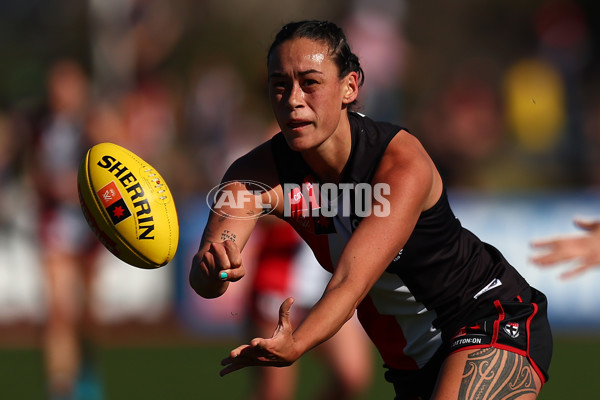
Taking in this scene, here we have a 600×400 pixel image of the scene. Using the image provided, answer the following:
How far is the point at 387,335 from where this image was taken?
453 centimetres

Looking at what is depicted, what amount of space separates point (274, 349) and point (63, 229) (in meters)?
5.84

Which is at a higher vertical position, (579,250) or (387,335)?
(579,250)

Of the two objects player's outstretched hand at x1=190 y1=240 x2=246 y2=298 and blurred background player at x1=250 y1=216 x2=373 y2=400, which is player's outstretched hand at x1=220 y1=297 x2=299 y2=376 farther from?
blurred background player at x1=250 y1=216 x2=373 y2=400

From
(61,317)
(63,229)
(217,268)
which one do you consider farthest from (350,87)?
(61,317)

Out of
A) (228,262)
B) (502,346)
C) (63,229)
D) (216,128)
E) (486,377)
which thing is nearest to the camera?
(228,262)

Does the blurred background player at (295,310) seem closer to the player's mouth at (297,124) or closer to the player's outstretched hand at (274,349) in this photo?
the player's mouth at (297,124)

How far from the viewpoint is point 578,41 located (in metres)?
14.7

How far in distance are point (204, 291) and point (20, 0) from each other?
17.6m

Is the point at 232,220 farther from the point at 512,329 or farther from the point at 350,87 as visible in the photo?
the point at 512,329

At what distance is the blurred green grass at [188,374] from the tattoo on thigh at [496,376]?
11.6 ft

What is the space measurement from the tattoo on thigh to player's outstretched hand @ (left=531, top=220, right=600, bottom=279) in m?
0.85

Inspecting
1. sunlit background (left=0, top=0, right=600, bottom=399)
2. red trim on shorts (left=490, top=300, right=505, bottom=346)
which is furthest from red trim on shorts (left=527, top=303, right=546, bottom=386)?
sunlit background (left=0, top=0, right=600, bottom=399)

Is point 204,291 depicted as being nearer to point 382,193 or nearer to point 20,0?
point 382,193

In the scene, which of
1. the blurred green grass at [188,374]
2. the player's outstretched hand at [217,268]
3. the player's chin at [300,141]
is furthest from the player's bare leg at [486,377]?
the blurred green grass at [188,374]
